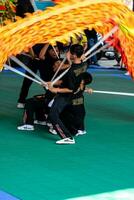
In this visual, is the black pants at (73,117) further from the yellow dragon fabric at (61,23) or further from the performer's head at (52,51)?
the yellow dragon fabric at (61,23)

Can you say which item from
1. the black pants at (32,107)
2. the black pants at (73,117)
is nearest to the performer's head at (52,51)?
the black pants at (32,107)

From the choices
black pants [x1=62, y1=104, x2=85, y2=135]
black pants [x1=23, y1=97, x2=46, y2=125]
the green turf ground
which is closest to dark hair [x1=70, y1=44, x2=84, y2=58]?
black pants [x1=62, y1=104, x2=85, y2=135]

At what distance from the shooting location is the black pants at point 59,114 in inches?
244

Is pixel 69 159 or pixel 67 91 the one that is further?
pixel 67 91

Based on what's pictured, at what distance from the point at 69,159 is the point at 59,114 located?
1.10 metres

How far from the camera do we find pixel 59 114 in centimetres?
648

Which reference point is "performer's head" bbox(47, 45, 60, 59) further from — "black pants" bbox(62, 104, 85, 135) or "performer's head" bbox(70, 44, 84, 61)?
"black pants" bbox(62, 104, 85, 135)

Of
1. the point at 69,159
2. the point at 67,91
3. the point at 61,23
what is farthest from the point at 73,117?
→ the point at 61,23

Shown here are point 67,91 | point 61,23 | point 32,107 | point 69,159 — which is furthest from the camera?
point 32,107

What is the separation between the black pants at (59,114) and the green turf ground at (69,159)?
7.2 inches

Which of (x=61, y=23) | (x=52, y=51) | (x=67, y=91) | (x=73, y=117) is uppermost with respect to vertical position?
(x=61, y=23)

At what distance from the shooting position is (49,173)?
4.96 metres

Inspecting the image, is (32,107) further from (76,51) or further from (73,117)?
(76,51)

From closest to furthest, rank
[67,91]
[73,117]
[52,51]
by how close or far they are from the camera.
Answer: [67,91] < [73,117] < [52,51]
